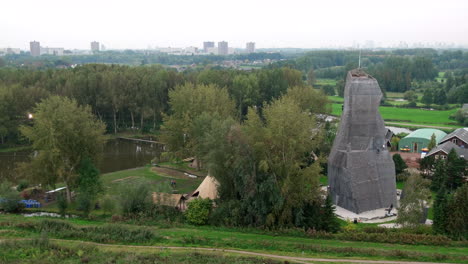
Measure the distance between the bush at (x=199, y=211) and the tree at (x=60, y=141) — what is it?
10.2 meters

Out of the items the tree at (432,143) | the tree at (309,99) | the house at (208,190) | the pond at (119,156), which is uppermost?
the tree at (309,99)

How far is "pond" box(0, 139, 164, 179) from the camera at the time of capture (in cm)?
4334

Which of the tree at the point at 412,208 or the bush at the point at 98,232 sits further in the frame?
the tree at the point at 412,208

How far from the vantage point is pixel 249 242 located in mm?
22047

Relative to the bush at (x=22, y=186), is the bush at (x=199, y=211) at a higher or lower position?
higher

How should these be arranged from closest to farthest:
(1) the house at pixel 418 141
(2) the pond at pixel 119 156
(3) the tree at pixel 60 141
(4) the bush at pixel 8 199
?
1. (4) the bush at pixel 8 199
2. (3) the tree at pixel 60 141
3. (2) the pond at pixel 119 156
4. (1) the house at pixel 418 141

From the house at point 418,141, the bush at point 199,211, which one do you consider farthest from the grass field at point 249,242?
the house at point 418,141

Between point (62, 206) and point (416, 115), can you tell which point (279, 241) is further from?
point (416, 115)

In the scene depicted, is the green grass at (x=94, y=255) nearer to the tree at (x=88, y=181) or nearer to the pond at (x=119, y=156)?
the tree at (x=88, y=181)

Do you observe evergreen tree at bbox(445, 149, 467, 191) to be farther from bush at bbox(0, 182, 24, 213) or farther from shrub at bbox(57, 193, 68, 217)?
bush at bbox(0, 182, 24, 213)

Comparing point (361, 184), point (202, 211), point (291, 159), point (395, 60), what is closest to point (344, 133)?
point (361, 184)

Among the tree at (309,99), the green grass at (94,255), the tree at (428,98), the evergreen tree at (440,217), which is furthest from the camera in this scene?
the tree at (428,98)

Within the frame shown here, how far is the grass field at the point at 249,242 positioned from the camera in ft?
67.3

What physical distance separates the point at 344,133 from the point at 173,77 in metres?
38.6
